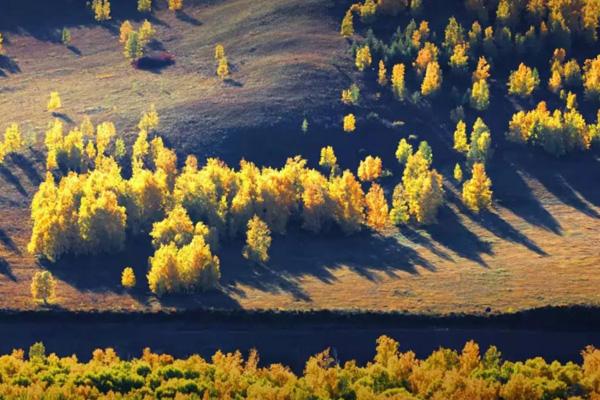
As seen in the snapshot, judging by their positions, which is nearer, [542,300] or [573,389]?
[573,389]

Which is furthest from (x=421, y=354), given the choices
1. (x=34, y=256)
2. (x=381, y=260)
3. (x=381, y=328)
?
(x=34, y=256)

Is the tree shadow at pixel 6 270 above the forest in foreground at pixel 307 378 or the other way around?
above

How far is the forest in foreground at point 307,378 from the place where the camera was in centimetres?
12744

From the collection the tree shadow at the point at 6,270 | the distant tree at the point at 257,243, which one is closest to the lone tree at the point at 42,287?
the tree shadow at the point at 6,270

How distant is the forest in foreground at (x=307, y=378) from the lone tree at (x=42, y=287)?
25.0 metres

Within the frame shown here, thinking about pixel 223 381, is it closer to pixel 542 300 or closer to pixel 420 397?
pixel 420 397

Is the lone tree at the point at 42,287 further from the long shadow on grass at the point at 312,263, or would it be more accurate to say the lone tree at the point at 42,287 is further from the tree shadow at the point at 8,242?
the long shadow on grass at the point at 312,263

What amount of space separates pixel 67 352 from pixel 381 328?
3920cm

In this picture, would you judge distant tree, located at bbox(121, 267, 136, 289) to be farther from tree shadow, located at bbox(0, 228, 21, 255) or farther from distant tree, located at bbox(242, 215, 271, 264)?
tree shadow, located at bbox(0, 228, 21, 255)

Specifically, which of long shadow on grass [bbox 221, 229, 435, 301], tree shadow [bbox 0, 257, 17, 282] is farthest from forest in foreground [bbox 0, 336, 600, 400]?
tree shadow [bbox 0, 257, 17, 282]

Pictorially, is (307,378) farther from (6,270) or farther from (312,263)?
(6,270)

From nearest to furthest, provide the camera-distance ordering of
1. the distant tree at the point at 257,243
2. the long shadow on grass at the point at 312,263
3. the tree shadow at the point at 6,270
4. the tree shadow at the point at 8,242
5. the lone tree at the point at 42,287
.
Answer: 1. the lone tree at the point at 42,287
2. the tree shadow at the point at 6,270
3. the long shadow on grass at the point at 312,263
4. the distant tree at the point at 257,243
5. the tree shadow at the point at 8,242

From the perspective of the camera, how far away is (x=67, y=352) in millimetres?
153875

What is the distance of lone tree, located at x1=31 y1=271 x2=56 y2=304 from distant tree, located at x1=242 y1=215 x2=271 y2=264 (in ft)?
109
